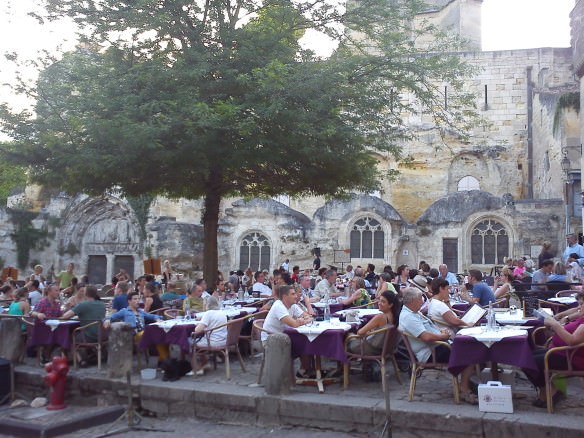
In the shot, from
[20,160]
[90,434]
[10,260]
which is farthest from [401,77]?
[10,260]

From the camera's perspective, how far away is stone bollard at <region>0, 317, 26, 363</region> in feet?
26.4

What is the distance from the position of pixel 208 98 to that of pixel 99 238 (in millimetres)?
16536

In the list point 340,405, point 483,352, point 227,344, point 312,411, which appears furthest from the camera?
point 227,344

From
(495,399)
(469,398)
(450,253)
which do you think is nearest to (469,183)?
(450,253)

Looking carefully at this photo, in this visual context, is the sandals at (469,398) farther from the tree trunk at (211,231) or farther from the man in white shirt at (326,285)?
the tree trunk at (211,231)

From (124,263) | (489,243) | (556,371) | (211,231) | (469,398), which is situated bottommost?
(469,398)

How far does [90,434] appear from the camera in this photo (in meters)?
5.99

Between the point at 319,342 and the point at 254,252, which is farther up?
the point at 254,252

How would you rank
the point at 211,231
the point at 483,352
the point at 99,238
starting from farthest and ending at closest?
the point at 99,238, the point at 211,231, the point at 483,352

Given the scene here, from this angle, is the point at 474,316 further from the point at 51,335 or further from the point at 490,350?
the point at 51,335

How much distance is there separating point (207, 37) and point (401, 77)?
A: 12.5ft

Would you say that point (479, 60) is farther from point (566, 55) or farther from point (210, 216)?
point (210, 216)

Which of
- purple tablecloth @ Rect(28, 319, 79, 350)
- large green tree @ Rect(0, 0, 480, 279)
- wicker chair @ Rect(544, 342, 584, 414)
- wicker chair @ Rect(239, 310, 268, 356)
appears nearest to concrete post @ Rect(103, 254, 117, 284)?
large green tree @ Rect(0, 0, 480, 279)

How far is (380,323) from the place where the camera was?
594 centimetres
